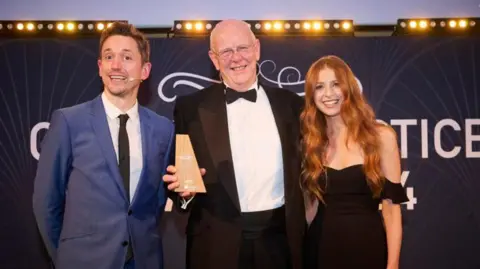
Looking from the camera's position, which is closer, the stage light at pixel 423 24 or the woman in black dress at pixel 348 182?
the woman in black dress at pixel 348 182

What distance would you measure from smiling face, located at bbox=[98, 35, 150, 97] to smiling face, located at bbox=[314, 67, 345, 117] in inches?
40.4

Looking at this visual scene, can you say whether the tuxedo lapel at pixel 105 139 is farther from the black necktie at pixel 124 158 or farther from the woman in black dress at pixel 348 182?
the woman in black dress at pixel 348 182

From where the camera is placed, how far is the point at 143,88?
Answer: 4.54 metres

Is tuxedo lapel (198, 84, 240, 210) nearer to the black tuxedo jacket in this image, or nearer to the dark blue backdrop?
the black tuxedo jacket

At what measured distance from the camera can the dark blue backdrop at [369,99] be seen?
447 centimetres

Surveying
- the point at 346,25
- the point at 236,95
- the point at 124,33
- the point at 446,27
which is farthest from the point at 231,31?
the point at 446,27

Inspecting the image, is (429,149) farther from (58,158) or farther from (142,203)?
(58,158)

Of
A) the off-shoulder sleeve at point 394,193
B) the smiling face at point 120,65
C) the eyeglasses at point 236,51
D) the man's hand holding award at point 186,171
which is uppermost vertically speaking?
the eyeglasses at point 236,51

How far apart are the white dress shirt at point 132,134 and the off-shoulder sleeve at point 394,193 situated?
1380mm

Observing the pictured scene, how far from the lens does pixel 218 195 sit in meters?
2.62

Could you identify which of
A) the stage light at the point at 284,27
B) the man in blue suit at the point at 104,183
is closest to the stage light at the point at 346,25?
the stage light at the point at 284,27

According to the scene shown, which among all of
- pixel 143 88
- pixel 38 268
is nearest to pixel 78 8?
pixel 143 88

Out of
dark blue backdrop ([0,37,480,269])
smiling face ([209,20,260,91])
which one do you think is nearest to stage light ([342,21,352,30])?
dark blue backdrop ([0,37,480,269])

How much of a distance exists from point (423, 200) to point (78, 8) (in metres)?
3.78
